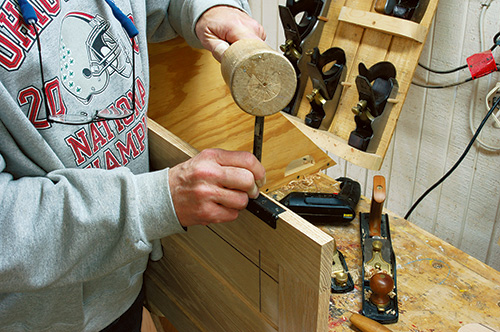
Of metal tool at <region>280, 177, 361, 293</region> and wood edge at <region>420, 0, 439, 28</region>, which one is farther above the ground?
wood edge at <region>420, 0, 439, 28</region>

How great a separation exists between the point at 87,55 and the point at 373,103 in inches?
26.8

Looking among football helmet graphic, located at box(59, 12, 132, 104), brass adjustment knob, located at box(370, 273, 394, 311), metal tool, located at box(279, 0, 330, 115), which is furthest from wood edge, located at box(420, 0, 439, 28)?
football helmet graphic, located at box(59, 12, 132, 104)

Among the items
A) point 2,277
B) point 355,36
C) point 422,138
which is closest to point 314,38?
point 355,36

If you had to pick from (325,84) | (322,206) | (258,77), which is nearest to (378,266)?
(322,206)

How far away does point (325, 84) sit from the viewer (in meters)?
1.19

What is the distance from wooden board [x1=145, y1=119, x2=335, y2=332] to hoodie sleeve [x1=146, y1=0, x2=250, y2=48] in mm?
225

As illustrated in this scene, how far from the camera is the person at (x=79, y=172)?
61 centimetres

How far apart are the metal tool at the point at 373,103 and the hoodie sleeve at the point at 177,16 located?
1.20 feet

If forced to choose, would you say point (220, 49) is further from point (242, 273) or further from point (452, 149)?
point (452, 149)

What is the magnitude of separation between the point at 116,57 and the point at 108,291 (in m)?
0.44

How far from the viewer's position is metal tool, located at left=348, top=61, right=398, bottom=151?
1106 mm

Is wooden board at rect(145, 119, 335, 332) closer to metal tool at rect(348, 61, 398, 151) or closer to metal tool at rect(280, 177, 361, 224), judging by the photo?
metal tool at rect(280, 177, 361, 224)

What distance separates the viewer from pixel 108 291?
844mm

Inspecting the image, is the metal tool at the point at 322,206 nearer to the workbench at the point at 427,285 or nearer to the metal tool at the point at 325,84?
the workbench at the point at 427,285
